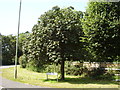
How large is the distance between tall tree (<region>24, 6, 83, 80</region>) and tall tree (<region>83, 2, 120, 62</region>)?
1.07 meters

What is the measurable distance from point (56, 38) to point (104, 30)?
12.4ft

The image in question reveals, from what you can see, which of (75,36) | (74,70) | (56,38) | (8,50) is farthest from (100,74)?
(8,50)

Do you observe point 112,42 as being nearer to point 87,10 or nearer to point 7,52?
point 87,10

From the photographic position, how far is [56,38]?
39.5 feet

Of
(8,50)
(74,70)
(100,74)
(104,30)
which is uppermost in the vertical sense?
(104,30)

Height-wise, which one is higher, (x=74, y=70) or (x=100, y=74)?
(x=74, y=70)

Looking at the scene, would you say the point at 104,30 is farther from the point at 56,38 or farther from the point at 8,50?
the point at 8,50

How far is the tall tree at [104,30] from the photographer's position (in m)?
11.3

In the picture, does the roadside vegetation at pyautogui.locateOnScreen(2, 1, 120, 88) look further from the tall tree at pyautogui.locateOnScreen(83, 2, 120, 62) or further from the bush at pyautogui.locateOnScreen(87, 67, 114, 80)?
the bush at pyautogui.locateOnScreen(87, 67, 114, 80)

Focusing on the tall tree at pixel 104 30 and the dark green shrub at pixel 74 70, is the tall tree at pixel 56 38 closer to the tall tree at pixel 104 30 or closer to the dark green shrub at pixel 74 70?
the tall tree at pixel 104 30

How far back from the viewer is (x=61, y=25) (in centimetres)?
1198

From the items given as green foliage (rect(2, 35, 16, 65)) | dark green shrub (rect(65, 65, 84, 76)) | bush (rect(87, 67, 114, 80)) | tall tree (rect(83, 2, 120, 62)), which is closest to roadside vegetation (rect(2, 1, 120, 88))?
tall tree (rect(83, 2, 120, 62))

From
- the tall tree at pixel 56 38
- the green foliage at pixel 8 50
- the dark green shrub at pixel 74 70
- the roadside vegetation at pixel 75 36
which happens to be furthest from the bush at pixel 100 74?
the green foliage at pixel 8 50

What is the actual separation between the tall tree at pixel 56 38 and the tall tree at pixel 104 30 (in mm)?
1066
